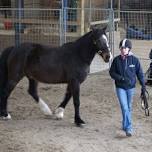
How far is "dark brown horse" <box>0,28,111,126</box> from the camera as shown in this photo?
284 inches

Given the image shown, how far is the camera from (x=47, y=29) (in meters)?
11.8

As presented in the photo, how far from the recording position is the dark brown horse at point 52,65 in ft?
23.7

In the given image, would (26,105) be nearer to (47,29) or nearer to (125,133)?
(125,133)

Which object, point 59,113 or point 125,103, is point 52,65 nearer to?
point 59,113

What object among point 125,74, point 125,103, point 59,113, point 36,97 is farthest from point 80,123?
point 125,74

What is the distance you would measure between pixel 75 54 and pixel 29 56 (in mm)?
722

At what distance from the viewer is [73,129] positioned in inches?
276

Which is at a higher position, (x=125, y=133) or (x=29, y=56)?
(x=29, y=56)

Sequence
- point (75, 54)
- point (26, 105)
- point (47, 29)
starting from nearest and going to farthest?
point (75, 54), point (26, 105), point (47, 29)

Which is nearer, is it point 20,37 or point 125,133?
point 125,133

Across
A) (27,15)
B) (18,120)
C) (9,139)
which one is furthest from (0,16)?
(9,139)

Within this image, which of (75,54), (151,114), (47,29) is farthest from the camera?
(47,29)

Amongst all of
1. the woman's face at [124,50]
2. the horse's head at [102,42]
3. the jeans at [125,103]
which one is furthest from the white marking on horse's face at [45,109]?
the woman's face at [124,50]

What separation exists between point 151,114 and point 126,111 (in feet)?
5.04
